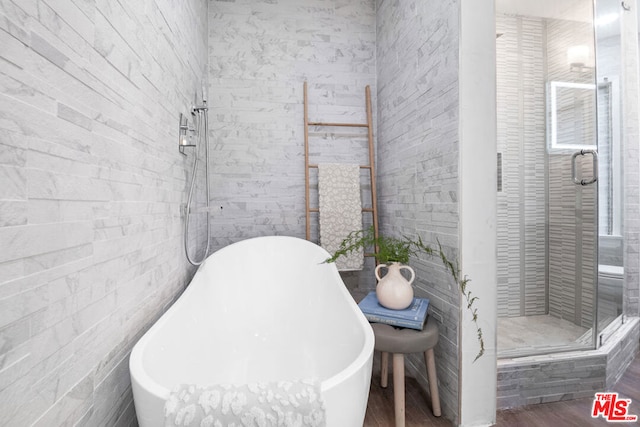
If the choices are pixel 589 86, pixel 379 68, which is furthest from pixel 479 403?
pixel 379 68

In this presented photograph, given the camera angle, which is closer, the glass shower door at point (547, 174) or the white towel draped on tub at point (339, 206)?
the glass shower door at point (547, 174)

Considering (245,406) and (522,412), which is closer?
(245,406)

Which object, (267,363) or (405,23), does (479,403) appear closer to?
(267,363)

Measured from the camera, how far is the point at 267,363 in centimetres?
160

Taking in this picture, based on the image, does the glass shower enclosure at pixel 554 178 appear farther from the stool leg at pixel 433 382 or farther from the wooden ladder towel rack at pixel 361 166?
the wooden ladder towel rack at pixel 361 166

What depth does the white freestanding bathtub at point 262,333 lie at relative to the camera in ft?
2.70

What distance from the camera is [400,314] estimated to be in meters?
1.48

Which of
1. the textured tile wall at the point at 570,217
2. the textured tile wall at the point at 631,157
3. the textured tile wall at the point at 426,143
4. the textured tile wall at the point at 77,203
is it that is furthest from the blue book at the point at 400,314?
the textured tile wall at the point at 631,157

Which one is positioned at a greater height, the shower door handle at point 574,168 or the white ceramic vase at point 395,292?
the shower door handle at point 574,168

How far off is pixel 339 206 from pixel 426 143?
87cm

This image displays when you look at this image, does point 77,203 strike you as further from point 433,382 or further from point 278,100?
point 278,100

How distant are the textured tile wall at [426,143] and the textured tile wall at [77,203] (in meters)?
1.38

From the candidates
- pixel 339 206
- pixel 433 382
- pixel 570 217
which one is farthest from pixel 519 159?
pixel 433 382

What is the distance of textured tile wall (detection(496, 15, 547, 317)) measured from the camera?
97.7 inches
